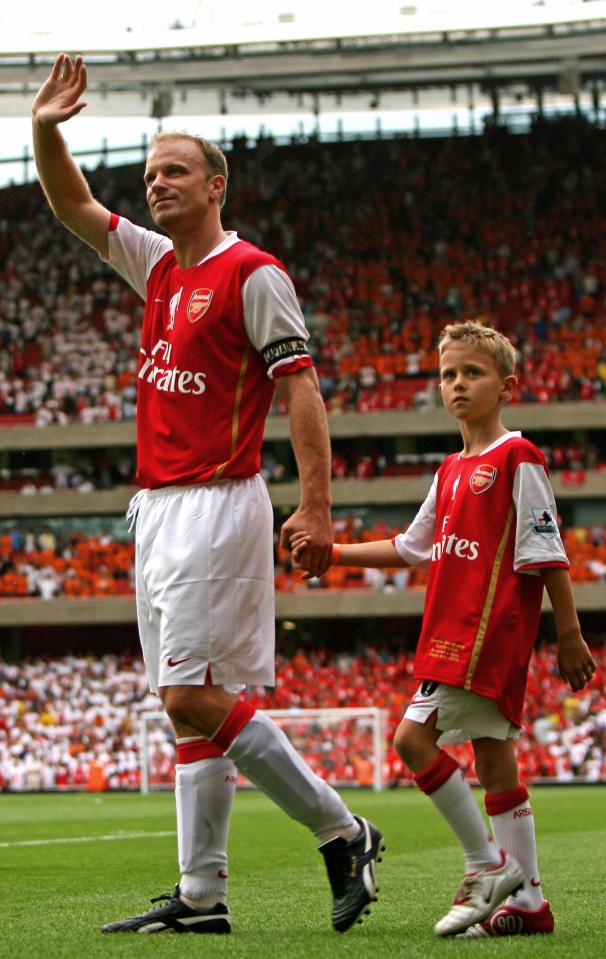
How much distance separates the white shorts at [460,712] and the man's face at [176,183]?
167cm

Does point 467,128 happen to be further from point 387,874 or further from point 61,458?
point 387,874

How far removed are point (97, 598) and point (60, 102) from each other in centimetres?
3275

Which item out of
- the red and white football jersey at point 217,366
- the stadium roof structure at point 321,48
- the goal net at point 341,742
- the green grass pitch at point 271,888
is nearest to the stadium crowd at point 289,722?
the goal net at point 341,742

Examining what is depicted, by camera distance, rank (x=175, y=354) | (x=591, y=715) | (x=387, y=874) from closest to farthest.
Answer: (x=175, y=354), (x=387, y=874), (x=591, y=715)

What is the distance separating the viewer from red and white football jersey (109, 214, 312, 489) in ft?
15.5

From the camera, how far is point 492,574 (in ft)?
16.3

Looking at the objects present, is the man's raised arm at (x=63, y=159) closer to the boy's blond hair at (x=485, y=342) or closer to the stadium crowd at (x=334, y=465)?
the boy's blond hair at (x=485, y=342)

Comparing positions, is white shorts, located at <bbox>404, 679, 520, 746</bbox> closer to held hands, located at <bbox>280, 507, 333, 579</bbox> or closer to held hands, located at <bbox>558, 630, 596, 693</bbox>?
held hands, located at <bbox>558, 630, 596, 693</bbox>

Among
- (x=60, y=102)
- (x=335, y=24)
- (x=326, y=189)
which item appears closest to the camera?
(x=60, y=102)

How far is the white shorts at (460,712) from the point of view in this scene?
4879 millimetres

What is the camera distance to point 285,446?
3947 cm

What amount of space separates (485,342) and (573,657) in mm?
1109

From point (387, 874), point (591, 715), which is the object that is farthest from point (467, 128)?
point (387, 874)

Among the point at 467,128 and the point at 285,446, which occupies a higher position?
the point at 467,128
